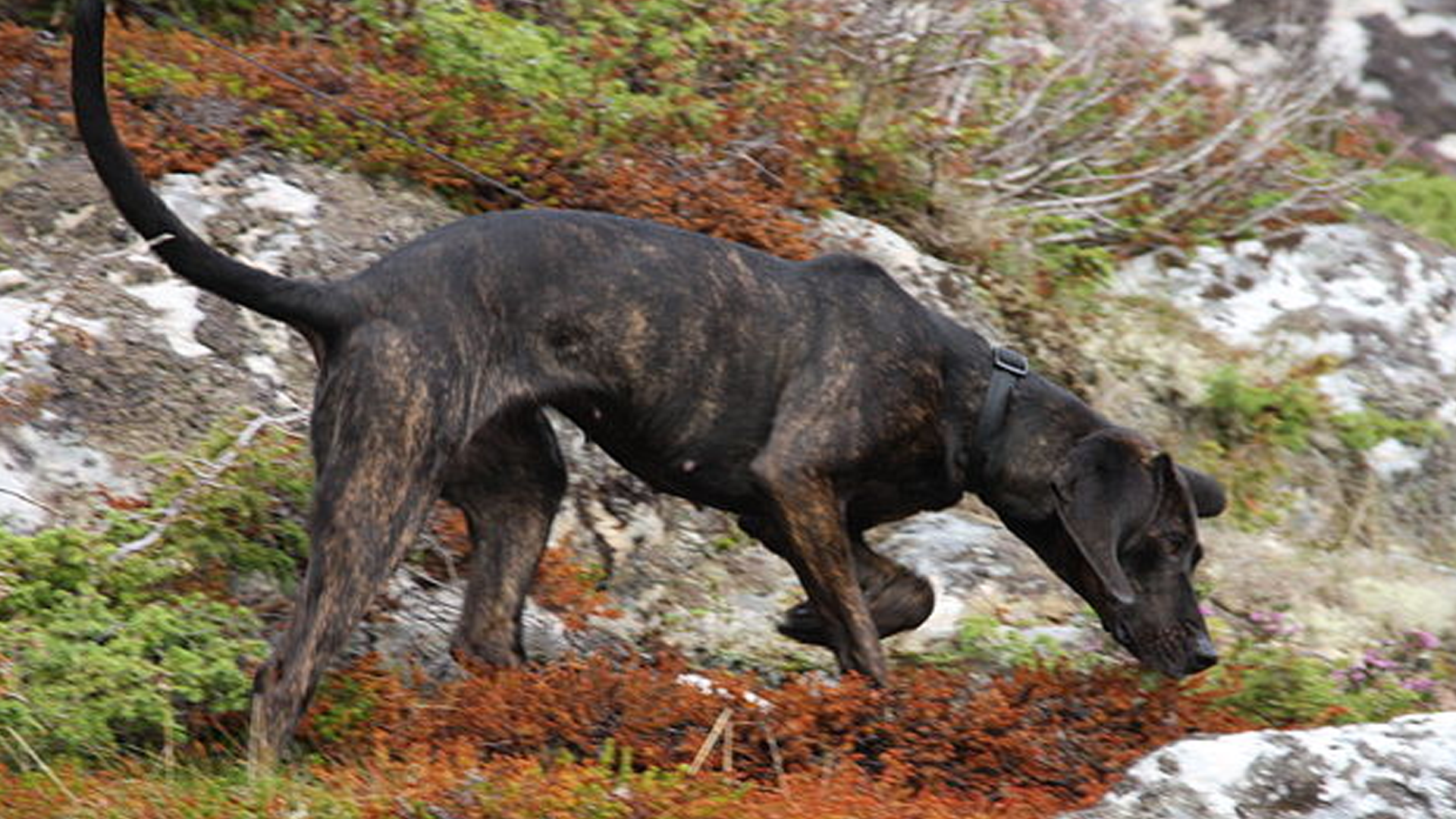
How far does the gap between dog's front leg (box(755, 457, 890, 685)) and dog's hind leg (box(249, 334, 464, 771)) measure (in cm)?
121

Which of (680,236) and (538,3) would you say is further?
(538,3)

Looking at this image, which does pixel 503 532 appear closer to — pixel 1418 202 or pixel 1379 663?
pixel 1379 663

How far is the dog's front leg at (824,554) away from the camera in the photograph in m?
6.44

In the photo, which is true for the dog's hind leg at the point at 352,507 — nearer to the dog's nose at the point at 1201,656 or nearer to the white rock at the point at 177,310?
the white rock at the point at 177,310

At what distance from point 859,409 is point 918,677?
97cm

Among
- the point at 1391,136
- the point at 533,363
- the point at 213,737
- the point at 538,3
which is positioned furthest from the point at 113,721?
the point at 1391,136

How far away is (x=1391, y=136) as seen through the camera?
15.5 m

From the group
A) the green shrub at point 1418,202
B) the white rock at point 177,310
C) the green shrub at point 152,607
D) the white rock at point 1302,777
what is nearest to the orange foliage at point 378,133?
the white rock at point 177,310

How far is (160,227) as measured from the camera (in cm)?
582

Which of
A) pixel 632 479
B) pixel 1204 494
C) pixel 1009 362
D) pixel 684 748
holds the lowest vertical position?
pixel 632 479

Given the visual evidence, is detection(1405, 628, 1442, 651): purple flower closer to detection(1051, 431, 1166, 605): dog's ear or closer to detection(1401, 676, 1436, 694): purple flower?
detection(1401, 676, 1436, 694): purple flower

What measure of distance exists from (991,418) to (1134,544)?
2.19 ft

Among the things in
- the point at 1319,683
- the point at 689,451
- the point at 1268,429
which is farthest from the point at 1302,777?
the point at 1268,429

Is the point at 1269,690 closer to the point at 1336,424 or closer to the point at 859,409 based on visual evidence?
the point at 859,409
